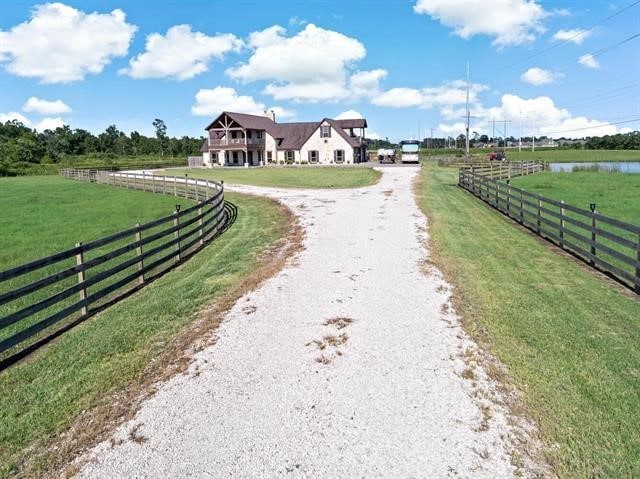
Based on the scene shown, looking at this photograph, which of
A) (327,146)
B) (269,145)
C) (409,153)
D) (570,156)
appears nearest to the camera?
(409,153)

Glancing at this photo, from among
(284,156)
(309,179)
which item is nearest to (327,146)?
(284,156)

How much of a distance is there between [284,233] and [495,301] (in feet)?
26.8

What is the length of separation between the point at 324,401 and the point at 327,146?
64.4m

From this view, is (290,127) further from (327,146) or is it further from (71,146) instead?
(71,146)

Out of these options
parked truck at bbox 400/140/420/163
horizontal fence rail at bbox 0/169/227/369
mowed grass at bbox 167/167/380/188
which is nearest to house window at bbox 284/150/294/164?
parked truck at bbox 400/140/420/163

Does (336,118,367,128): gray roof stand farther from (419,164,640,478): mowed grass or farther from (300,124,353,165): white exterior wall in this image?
(419,164,640,478): mowed grass

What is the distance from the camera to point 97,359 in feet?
20.9

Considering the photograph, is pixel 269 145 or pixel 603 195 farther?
pixel 269 145

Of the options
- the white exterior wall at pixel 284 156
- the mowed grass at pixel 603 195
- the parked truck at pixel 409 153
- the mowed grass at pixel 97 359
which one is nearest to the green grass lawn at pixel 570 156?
the parked truck at pixel 409 153

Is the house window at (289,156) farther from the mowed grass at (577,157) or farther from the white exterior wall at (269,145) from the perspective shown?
the mowed grass at (577,157)

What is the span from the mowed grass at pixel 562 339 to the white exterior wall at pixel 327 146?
54748 millimetres

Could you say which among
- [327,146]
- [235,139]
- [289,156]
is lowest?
[289,156]

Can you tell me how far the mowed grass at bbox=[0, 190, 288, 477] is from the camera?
4.85 metres

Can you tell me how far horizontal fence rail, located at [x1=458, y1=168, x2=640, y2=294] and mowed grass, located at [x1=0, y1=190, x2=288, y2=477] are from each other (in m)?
7.86
